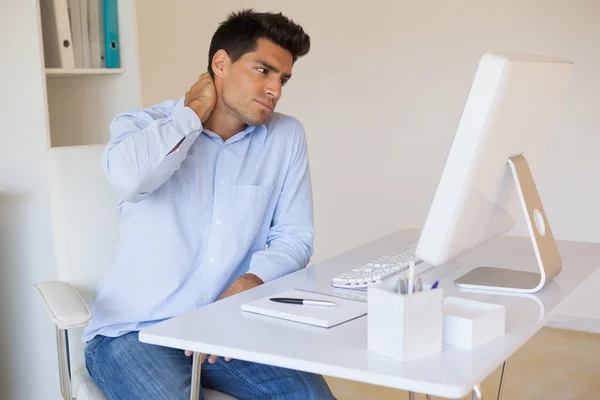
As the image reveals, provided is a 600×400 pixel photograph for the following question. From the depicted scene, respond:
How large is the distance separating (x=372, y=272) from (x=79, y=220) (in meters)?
0.74

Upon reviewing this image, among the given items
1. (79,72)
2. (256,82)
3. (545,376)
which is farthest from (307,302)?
(545,376)

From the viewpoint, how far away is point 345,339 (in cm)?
121

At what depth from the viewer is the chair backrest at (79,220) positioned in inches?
73.4

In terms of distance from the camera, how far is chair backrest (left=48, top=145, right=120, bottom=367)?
1.87 metres

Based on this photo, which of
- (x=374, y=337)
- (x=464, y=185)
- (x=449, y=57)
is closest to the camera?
(x=374, y=337)

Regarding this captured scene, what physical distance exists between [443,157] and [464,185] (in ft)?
9.03

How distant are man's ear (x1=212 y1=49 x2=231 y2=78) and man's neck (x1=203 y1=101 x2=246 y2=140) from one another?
90 mm

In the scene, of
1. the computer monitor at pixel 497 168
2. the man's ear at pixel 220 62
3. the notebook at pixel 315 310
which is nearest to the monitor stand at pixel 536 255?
the computer monitor at pixel 497 168

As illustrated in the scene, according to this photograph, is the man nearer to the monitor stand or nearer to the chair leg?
the chair leg

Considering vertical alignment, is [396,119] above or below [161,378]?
above

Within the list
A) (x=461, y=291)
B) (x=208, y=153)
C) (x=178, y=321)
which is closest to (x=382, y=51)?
(x=208, y=153)

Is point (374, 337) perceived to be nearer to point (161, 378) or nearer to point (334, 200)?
point (161, 378)

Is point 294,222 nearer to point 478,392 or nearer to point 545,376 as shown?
point 478,392

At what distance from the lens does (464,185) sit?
1276mm
